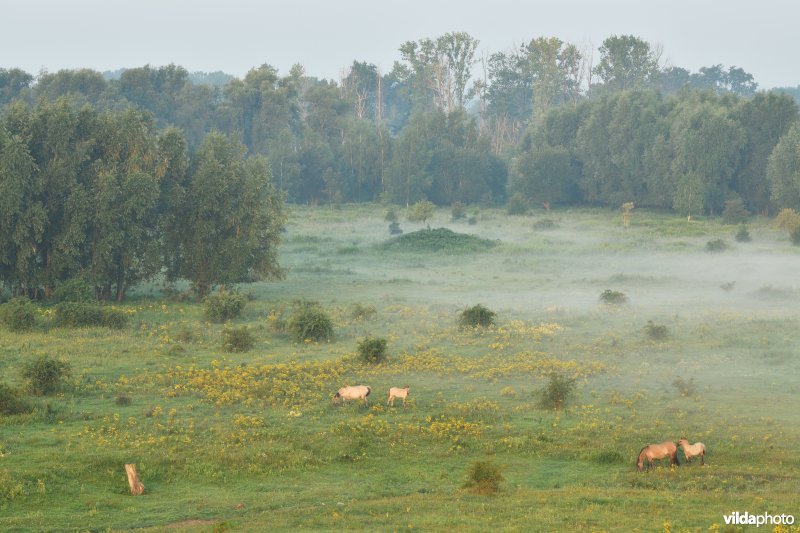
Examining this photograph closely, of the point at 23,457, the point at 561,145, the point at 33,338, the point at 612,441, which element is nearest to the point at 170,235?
the point at 33,338

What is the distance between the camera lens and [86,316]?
3381cm

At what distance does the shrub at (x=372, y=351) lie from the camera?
28.2 m

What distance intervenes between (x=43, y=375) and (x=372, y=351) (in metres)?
9.12

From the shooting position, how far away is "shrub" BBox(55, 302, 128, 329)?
33.7m

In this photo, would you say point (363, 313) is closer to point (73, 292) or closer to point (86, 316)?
point (86, 316)

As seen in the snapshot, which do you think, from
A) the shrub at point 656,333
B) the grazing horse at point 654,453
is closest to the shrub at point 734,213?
the shrub at point 656,333

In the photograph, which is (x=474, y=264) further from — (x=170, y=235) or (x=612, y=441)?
(x=612, y=441)

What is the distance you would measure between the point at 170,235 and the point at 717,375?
24.2 m

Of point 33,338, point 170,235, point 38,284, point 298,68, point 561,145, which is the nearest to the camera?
point 33,338

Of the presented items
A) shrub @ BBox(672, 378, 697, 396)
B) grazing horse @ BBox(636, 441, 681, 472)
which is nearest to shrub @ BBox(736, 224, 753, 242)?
shrub @ BBox(672, 378, 697, 396)

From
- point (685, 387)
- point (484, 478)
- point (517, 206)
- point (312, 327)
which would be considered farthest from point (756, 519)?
point (517, 206)

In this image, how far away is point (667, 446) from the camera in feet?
59.1

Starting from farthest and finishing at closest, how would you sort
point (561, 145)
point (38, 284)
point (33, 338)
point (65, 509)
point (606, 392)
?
point (561, 145)
point (38, 284)
point (33, 338)
point (606, 392)
point (65, 509)

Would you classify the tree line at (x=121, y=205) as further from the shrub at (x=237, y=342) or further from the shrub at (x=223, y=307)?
the shrub at (x=237, y=342)
